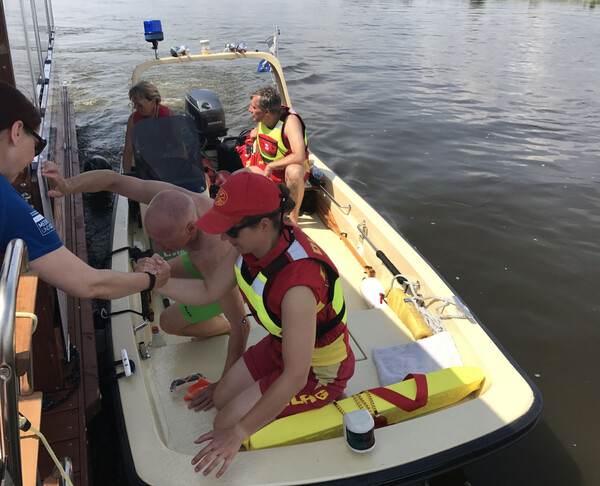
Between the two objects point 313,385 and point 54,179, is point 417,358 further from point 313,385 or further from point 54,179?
point 54,179

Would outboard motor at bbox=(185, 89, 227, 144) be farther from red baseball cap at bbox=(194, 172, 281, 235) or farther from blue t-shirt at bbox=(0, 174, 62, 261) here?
blue t-shirt at bbox=(0, 174, 62, 261)

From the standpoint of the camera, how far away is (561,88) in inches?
418

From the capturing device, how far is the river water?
353 centimetres

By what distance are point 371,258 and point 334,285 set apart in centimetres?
159

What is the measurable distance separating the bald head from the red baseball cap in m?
0.35

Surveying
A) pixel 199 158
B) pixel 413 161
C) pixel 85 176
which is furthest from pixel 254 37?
pixel 85 176

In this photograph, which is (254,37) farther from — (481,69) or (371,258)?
(371,258)

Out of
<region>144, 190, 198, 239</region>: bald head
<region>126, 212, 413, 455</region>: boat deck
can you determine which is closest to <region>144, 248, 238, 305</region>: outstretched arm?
<region>144, 190, 198, 239</region>: bald head

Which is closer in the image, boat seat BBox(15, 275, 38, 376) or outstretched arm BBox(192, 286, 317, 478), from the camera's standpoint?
boat seat BBox(15, 275, 38, 376)

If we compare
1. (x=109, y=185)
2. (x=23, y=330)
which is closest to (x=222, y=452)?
(x=23, y=330)

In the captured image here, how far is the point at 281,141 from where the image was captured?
392cm

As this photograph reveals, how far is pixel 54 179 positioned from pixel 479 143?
276 inches

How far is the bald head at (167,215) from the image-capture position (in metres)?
1.92

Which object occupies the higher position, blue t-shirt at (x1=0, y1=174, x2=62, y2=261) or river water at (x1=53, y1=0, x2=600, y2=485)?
blue t-shirt at (x1=0, y1=174, x2=62, y2=261)
